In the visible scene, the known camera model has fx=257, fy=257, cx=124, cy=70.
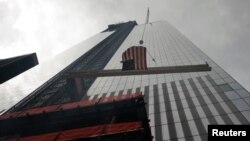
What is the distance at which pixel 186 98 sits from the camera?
46.1 meters

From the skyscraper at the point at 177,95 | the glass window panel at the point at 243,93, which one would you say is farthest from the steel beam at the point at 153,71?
the glass window panel at the point at 243,93

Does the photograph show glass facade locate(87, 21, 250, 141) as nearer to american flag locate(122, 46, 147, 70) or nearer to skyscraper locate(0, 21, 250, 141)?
skyscraper locate(0, 21, 250, 141)

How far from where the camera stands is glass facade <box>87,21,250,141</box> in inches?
1470

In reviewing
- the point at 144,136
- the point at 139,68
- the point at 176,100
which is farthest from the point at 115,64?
the point at 144,136

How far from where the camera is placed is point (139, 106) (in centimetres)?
2183

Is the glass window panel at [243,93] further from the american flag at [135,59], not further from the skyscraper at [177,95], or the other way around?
the american flag at [135,59]

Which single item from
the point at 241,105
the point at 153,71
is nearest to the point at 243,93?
the point at 241,105

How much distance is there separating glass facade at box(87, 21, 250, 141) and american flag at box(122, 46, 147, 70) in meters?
11.7

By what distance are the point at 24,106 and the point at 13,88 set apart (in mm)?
9505

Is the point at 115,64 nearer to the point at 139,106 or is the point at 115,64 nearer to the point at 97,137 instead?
the point at 139,106

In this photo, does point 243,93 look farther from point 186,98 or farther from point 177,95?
point 177,95

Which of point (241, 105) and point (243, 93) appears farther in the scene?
point (243, 93)

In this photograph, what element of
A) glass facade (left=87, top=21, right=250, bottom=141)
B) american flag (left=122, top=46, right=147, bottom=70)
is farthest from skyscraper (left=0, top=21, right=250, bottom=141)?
american flag (left=122, top=46, right=147, bottom=70)

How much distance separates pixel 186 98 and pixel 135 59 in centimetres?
1864
